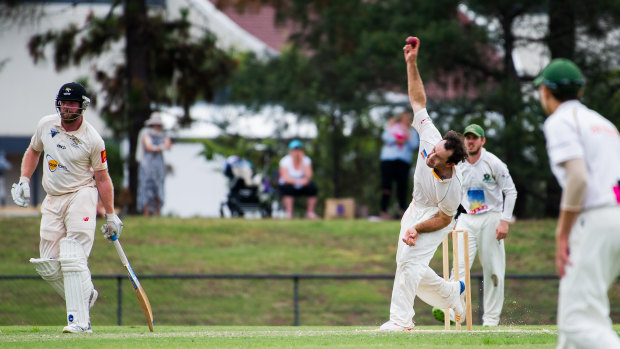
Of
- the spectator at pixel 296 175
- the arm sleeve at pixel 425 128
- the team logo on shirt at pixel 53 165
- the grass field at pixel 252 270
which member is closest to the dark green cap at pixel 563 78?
the arm sleeve at pixel 425 128

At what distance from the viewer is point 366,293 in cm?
1650

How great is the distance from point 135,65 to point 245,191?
11.5 feet

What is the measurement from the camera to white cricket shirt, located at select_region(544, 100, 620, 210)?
18.2 ft

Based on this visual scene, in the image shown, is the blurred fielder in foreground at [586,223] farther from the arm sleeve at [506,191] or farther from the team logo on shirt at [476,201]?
the team logo on shirt at [476,201]

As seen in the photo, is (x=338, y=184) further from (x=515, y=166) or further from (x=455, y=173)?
(x=455, y=173)

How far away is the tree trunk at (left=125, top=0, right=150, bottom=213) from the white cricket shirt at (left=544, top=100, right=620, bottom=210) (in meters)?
15.5

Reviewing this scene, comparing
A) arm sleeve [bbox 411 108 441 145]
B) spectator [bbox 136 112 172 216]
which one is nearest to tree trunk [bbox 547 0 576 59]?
spectator [bbox 136 112 172 216]

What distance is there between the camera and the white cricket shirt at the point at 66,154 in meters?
9.14

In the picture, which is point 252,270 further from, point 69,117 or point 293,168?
point 69,117

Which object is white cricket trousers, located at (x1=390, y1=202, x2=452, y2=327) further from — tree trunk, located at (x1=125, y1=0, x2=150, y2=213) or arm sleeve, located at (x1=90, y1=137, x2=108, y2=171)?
tree trunk, located at (x1=125, y1=0, x2=150, y2=213)

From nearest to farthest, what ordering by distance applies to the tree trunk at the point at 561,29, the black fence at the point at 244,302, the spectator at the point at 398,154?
1. the black fence at the point at 244,302
2. the spectator at the point at 398,154
3. the tree trunk at the point at 561,29

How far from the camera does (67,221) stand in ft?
30.0

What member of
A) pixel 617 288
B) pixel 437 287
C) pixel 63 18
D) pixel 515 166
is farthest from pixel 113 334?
pixel 63 18

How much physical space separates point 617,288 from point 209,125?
11372 millimetres
